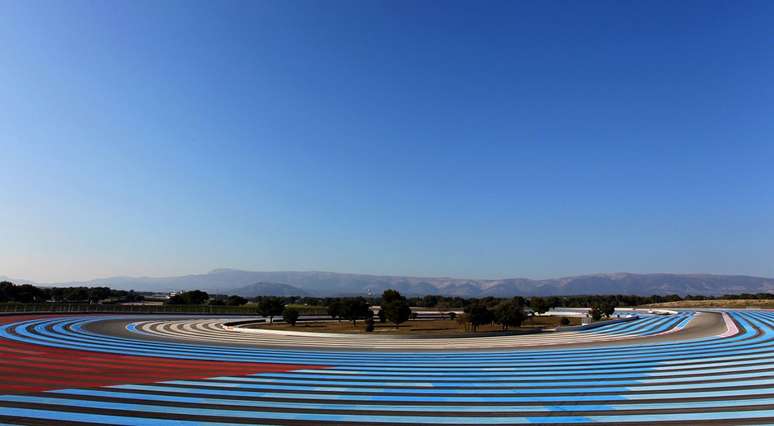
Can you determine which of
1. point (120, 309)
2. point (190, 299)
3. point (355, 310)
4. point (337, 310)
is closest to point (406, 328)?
point (355, 310)

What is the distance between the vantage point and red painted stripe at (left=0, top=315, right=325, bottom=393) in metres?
12.8

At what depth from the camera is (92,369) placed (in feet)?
49.1

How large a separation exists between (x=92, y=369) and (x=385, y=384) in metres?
9.92

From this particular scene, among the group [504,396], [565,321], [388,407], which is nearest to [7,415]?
[388,407]

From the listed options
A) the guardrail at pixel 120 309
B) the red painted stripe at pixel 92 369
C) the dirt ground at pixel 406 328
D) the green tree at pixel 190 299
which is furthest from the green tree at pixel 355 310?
the green tree at pixel 190 299

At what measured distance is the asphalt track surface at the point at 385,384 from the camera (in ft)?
31.2

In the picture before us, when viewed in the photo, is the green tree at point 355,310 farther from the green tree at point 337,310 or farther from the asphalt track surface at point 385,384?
the asphalt track surface at point 385,384

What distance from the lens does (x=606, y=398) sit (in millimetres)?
10922

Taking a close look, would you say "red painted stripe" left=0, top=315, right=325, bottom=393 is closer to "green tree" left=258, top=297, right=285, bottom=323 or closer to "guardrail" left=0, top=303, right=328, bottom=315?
"green tree" left=258, top=297, right=285, bottom=323

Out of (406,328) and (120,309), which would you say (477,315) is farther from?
(120,309)

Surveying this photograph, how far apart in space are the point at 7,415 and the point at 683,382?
16445 millimetres

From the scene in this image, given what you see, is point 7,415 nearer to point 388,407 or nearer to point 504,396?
point 388,407

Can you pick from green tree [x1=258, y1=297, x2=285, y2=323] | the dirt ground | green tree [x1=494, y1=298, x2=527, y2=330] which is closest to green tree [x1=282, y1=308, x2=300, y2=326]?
the dirt ground

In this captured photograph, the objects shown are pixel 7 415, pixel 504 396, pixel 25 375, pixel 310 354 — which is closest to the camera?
pixel 7 415
